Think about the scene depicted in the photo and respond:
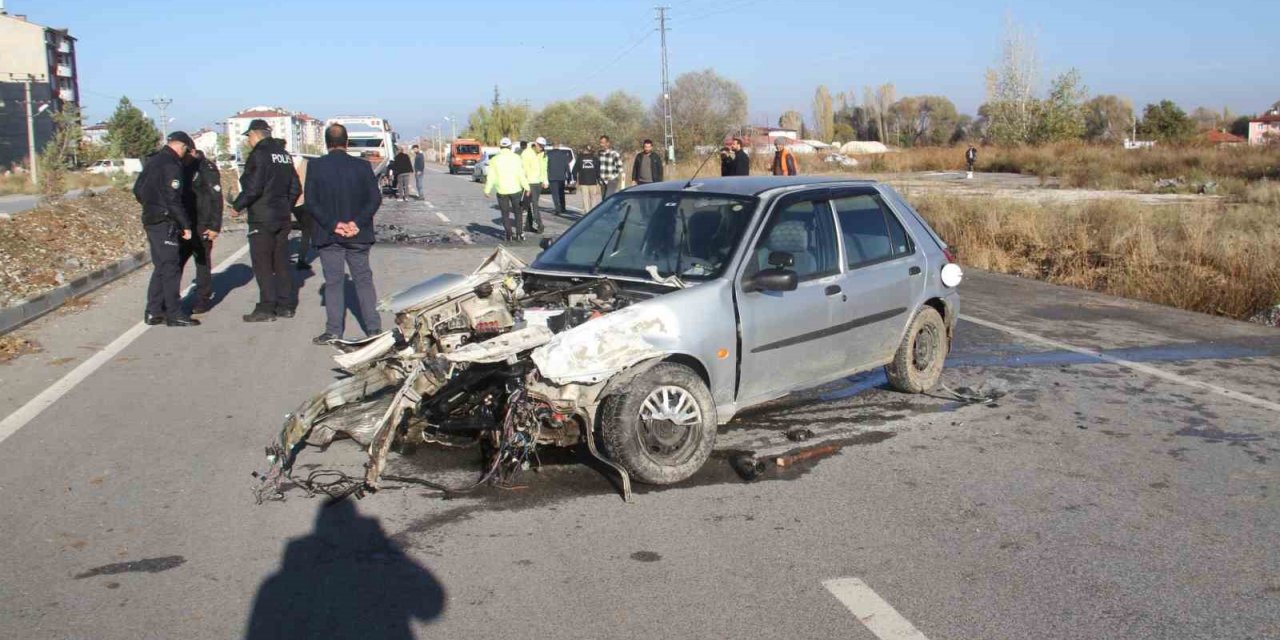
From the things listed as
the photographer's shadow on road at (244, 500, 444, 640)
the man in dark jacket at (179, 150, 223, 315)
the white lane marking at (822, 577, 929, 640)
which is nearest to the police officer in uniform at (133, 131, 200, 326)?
the man in dark jacket at (179, 150, 223, 315)

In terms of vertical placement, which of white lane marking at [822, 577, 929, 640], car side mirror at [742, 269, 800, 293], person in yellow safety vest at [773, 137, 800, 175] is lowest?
white lane marking at [822, 577, 929, 640]

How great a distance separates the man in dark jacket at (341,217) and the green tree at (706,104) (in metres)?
53.9

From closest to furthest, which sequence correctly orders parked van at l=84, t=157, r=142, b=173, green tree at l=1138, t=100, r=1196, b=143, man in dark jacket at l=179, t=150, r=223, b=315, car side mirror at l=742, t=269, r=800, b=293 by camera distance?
car side mirror at l=742, t=269, r=800, b=293 < man in dark jacket at l=179, t=150, r=223, b=315 < parked van at l=84, t=157, r=142, b=173 < green tree at l=1138, t=100, r=1196, b=143

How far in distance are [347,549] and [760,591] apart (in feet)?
6.03

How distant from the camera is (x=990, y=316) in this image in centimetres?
1132

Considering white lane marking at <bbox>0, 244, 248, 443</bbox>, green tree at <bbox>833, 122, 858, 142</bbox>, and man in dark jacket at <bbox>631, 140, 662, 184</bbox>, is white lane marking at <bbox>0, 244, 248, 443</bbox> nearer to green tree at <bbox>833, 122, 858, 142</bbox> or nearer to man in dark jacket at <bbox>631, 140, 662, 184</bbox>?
man in dark jacket at <bbox>631, 140, 662, 184</bbox>

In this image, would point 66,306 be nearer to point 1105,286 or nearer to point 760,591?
point 760,591

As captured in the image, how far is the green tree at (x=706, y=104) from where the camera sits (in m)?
65.5

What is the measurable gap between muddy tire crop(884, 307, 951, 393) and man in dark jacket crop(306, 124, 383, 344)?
432 cm

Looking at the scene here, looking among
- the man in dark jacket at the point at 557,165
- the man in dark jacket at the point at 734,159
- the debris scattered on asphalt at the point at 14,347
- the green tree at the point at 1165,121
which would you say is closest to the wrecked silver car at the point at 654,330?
the debris scattered on asphalt at the point at 14,347

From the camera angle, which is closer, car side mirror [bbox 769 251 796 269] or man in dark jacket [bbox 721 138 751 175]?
car side mirror [bbox 769 251 796 269]

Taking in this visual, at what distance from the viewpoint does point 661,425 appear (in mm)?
5602

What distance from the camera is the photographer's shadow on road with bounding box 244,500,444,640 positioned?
3963 mm

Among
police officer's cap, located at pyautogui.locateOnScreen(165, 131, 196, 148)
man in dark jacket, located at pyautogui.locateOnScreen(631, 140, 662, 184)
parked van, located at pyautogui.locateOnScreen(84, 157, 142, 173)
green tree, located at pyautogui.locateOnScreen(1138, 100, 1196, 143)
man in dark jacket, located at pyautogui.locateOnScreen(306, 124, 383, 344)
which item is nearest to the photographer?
man in dark jacket, located at pyautogui.locateOnScreen(306, 124, 383, 344)
